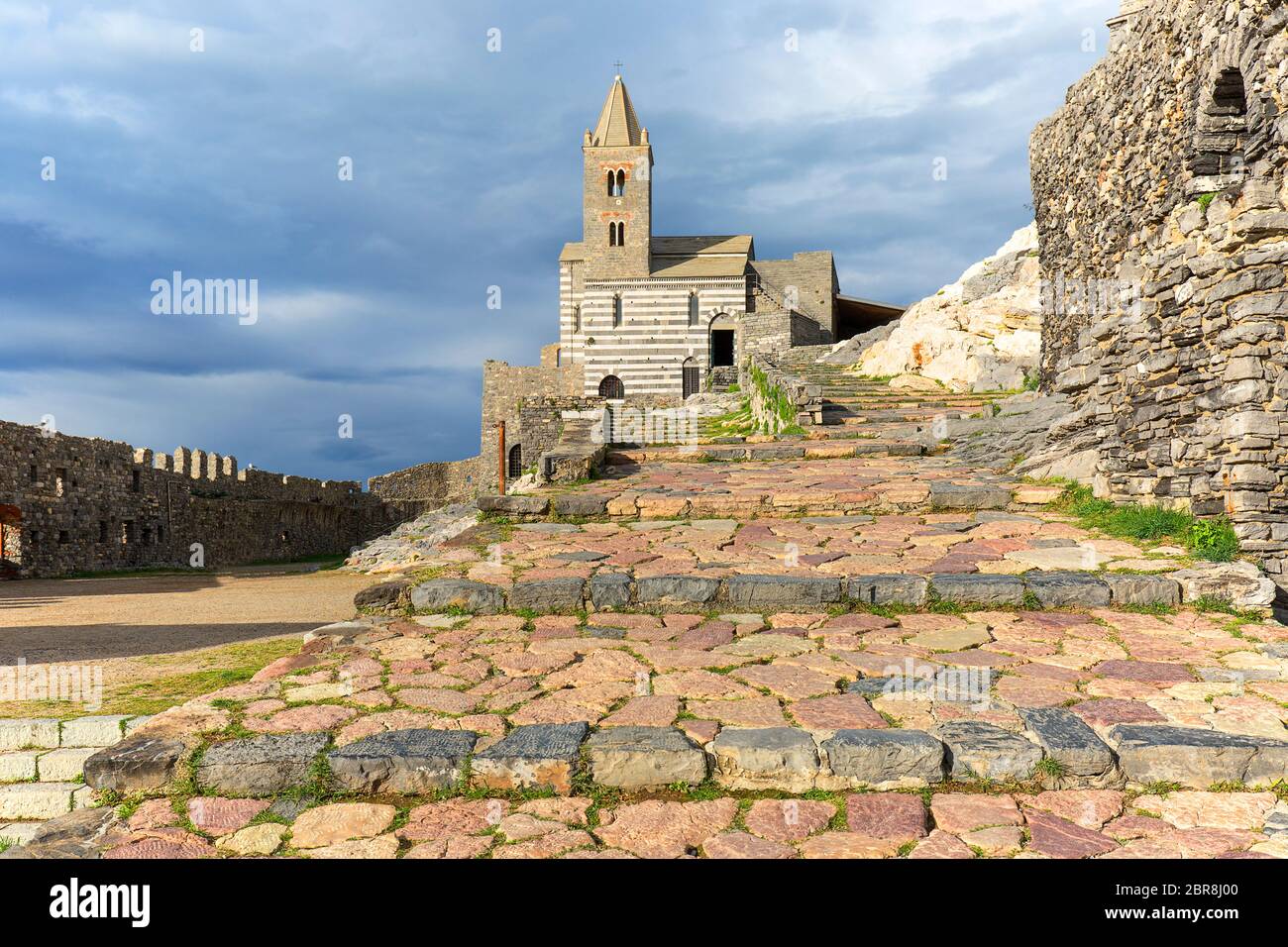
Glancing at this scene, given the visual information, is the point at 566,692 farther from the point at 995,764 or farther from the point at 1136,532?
the point at 1136,532

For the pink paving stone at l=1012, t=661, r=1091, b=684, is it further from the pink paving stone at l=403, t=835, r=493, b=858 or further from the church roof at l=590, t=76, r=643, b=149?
the church roof at l=590, t=76, r=643, b=149

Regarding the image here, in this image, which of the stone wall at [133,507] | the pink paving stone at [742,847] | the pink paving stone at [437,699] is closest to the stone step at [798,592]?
the pink paving stone at [437,699]

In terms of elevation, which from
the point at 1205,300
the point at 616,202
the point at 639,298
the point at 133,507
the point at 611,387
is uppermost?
the point at 616,202

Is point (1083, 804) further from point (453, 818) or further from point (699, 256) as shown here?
point (699, 256)

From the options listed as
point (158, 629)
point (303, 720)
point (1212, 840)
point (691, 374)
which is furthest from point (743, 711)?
point (691, 374)

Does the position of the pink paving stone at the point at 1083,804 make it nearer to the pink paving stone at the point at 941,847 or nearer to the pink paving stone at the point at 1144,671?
the pink paving stone at the point at 941,847

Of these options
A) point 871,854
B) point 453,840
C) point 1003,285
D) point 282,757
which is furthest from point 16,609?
point 1003,285

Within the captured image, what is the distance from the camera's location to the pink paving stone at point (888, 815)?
276cm

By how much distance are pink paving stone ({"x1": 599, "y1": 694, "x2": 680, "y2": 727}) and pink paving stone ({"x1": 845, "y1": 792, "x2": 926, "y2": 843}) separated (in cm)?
87

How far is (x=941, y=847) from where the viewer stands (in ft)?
8.64

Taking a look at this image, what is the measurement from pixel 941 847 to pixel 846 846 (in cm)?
30

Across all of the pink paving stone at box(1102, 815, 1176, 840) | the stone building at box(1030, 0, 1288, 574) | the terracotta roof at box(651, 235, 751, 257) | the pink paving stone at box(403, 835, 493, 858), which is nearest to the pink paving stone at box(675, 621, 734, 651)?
the pink paving stone at box(403, 835, 493, 858)

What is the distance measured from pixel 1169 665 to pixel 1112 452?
146 inches

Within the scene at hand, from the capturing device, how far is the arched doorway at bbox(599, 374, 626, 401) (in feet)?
123
